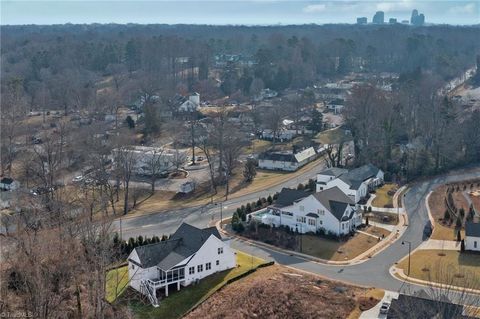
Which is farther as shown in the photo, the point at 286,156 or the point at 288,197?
the point at 286,156

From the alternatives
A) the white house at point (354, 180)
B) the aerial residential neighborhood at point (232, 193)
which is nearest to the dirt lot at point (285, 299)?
the aerial residential neighborhood at point (232, 193)

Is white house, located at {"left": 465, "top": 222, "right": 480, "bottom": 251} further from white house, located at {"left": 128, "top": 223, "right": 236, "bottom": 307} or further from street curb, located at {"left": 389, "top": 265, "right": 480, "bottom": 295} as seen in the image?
white house, located at {"left": 128, "top": 223, "right": 236, "bottom": 307}

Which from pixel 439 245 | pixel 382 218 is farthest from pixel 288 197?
pixel 439 245

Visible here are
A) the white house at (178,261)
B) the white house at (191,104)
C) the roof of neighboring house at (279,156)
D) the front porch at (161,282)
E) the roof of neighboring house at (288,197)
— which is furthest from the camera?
the white house at (191,104)

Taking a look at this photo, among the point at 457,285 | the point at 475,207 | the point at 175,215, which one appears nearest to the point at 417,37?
the point at 475,207

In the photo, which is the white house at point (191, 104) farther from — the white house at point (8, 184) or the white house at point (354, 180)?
the white house at point (354, 180)

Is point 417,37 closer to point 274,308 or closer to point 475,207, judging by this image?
point 475,207

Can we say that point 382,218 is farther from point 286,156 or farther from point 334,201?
point 286,156
